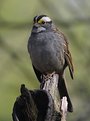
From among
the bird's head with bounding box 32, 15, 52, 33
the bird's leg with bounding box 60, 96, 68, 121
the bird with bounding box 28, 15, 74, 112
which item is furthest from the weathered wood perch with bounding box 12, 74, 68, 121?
the bird's head with bounding box 32, 15, 52, 33

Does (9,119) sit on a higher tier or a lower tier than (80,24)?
lower

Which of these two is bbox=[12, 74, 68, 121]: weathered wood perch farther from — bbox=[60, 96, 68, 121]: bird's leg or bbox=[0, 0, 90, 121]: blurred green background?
bbox=[0, 0, 90, 121]: blurred green background

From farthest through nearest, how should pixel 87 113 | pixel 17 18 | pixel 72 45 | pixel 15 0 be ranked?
pixel 15 0, pixel 17 18, pixel 72 45, pixel 87 113

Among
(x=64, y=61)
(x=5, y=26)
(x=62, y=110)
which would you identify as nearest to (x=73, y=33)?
(x=5, y=26)

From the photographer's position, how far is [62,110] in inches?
278

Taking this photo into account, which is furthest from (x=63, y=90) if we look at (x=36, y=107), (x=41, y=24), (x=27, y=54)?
(x=27, y=54)

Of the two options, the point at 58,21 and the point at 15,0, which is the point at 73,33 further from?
the point at 15,0

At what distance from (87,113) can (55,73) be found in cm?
181

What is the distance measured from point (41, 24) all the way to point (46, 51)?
16.1 inches

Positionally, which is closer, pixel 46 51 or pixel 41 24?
pixel 46 51

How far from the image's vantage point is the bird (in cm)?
954

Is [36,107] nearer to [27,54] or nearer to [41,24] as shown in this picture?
[41,24]

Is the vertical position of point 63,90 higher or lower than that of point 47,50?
lower

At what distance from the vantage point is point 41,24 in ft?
32.1
